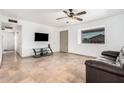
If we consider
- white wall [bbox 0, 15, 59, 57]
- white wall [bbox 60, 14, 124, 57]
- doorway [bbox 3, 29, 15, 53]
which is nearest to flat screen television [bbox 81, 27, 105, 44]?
white wall [bbox 60, 14, 124, 57]

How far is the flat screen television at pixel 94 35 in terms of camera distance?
466cm

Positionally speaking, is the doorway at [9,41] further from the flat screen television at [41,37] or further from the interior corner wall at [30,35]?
the flat screen television at [41,37]

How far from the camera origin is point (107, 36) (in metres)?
4.21

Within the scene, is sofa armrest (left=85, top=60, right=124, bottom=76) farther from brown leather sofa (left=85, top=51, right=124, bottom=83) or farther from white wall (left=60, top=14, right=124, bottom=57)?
white wall (left=60, top=14, right=124, bottom=57)

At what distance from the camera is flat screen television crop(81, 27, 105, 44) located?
4660 mm

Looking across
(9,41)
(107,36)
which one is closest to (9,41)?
(9,41)

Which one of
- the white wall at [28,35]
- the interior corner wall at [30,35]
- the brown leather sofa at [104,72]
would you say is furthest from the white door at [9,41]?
the brown leather sofa at [104,72]

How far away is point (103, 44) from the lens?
14.4 feet

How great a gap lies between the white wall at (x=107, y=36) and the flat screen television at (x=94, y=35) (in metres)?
0.32

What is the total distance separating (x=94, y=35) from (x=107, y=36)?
0.95 m

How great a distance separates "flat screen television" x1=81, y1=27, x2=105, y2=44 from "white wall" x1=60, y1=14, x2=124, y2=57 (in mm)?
318
